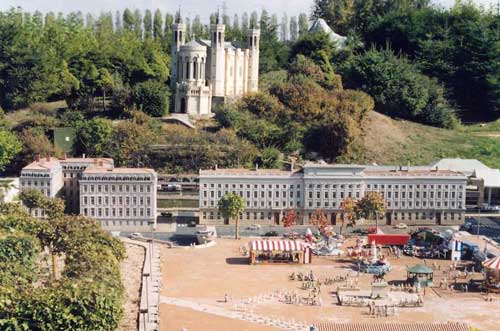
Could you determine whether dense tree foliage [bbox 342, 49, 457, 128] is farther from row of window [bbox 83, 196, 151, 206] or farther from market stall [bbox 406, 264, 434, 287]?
market stall [bbox 406, 264, 434, 287]

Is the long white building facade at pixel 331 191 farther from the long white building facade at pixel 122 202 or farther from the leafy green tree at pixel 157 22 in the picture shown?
→ the leafy green tree at pixel 157 22

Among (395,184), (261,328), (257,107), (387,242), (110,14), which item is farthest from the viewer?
(110,14)

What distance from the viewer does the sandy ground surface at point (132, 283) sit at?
57369 millimetres

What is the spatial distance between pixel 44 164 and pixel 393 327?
149ft

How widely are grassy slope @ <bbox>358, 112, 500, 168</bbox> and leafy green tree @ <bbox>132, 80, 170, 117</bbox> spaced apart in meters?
25.3

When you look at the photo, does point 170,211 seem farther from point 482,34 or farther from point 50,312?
point 482,34

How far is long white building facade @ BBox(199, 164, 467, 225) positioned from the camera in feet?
291

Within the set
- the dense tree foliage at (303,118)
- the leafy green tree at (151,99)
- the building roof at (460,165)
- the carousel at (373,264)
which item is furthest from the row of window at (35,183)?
the building roof at (460,165)

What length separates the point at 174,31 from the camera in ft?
363

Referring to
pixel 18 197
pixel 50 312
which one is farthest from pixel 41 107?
pixel 50 312

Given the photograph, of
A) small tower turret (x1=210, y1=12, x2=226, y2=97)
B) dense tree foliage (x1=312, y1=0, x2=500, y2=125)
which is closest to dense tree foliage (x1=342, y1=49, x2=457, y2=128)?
dense tree foliage (x1=312, y1=0, x2=500, y2=125)

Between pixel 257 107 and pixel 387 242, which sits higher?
pixel 257 107

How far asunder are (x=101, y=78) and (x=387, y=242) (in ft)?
156

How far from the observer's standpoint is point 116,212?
282 feet
